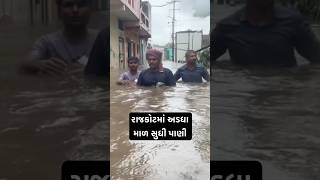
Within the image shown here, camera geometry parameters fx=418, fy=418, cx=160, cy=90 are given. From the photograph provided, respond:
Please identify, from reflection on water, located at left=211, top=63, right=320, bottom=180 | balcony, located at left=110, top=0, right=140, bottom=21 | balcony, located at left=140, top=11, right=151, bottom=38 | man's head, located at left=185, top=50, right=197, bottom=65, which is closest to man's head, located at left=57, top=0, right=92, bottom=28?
balcony, located at left=110, top=0, right=140, bottom=21

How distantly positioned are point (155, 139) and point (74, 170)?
1.20 feet

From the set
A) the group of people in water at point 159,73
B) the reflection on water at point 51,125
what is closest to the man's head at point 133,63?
the group of people in water at point 159,73

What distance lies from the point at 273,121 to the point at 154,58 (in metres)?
0.54

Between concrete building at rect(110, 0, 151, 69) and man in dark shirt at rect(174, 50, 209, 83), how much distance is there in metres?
0.16

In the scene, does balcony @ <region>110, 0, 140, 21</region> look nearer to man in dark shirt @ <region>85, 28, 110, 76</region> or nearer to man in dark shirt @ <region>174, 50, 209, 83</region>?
man in dark shirt @ <region>85, 28, 110, 76</region>

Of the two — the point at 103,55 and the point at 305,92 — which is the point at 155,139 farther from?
the point at 305,92

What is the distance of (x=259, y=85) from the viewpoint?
65.3 inches

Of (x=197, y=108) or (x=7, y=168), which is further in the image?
(x=7, y=168)

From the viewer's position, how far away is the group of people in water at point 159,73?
61.6 inches

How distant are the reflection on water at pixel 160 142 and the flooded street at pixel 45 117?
6 cm

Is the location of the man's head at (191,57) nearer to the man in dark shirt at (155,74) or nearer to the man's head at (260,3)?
the man in dark shirt at (155,74)

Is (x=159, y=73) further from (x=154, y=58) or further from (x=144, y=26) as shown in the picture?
(x=144, y=26)

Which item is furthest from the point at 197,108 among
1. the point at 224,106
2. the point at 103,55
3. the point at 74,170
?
the point at 74,170

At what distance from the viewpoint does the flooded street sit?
166cm
